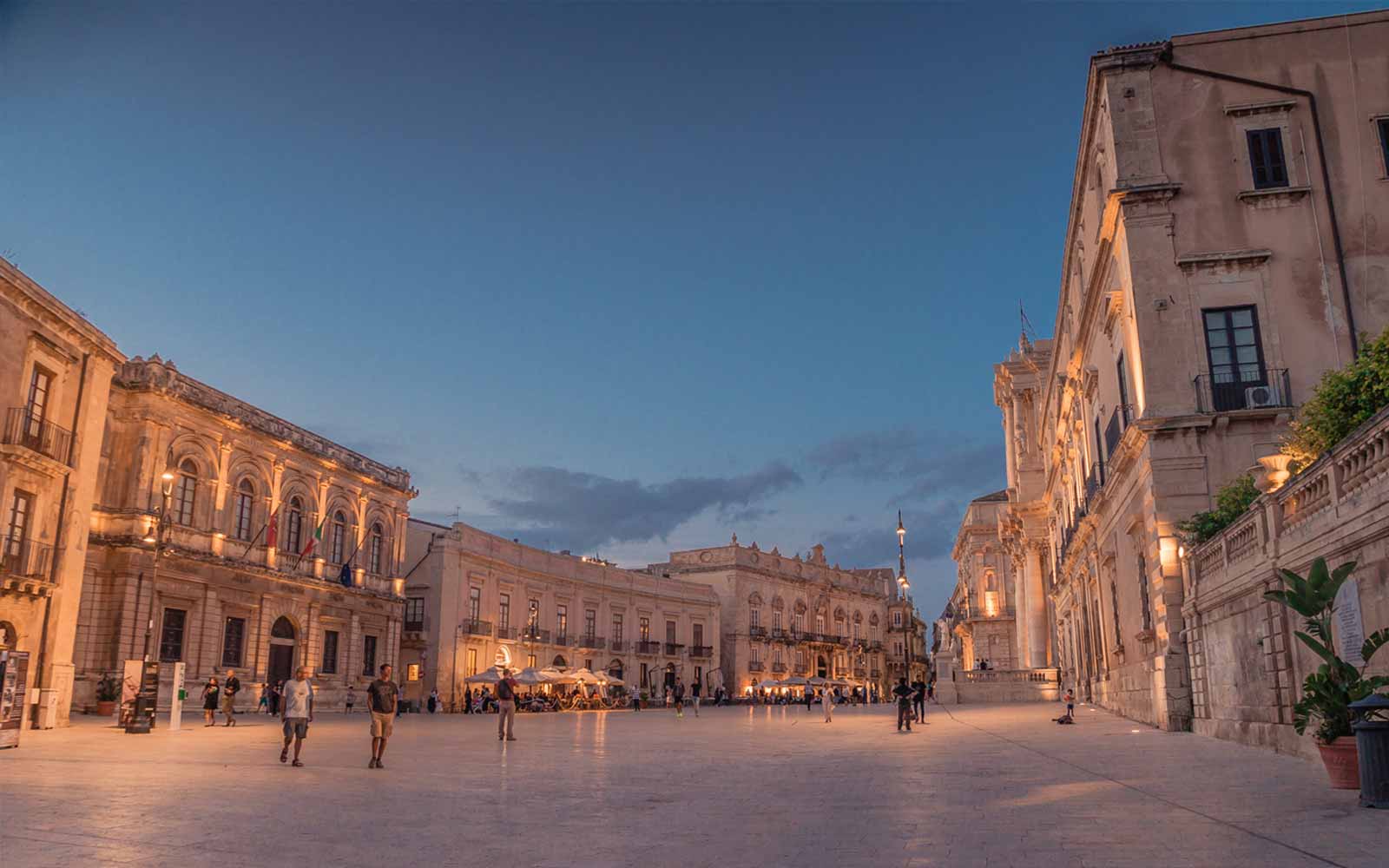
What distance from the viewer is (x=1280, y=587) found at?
1263 centimetres

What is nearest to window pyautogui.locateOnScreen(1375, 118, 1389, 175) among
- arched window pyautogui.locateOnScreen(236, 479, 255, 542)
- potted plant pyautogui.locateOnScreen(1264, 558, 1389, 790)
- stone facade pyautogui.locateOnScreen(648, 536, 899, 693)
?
potted plant pyautogui.locateOnScreen(1264, 558, 1389, 790)

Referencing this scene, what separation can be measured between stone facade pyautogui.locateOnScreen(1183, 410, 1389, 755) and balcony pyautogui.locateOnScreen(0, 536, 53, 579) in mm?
24104

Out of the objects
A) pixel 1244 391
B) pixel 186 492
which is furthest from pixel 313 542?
pixel 1244 391

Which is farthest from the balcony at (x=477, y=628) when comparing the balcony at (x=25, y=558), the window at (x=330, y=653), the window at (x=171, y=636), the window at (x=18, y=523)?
the window at (x=18, y=523)

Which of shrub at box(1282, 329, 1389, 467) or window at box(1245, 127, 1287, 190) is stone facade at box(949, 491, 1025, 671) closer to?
window at box(1245, 127, 1287, 190)

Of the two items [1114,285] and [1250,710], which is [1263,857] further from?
[1114,285]

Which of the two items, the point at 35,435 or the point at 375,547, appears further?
the point at 375,547

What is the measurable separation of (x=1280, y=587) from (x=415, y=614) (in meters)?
44.4

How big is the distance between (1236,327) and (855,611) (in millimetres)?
74180

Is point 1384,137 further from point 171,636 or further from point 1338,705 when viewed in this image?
point 171,636

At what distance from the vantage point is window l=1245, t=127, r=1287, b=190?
68.9 feet

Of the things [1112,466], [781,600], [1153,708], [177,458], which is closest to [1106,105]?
[1112,466]

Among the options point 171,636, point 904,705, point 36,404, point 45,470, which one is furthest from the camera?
point 171,636

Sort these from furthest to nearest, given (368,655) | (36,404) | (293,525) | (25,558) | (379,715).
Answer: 1. (368,655)
2. (293,525)
3. (36,404)
4. (25,558)
5. (379,715)
